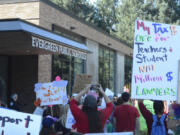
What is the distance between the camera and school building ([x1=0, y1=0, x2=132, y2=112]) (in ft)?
30.5

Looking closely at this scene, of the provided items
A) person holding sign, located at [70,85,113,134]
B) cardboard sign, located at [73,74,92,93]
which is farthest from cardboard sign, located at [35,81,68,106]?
person holding sign, located at [70,85,113,134]

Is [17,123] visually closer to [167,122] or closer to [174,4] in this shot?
[167,122]

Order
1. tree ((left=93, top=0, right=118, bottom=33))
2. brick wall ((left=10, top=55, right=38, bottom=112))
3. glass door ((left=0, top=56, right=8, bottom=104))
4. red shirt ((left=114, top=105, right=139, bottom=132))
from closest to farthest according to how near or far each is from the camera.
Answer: red shirt ((left=114, top=105, right=139, bottom=132))
glass door ((left=0, top=56, right=8, bottom=104))
brick wall ((left=10, top=55, right=38, bottom=112))
tree ((left=93, top=0, right=118, bottom=33))

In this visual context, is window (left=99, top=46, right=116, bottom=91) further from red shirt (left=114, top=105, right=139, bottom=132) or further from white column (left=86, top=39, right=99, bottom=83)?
red shirt (left=114, top=105, right=139, bottom=132)

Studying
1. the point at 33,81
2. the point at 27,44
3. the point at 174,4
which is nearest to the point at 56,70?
the point at 33,81

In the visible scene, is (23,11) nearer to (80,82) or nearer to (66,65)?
Answer: (66,65)

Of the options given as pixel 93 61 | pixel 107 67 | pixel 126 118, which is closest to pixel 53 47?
pixel 126 118

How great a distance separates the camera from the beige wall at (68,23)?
13625mm

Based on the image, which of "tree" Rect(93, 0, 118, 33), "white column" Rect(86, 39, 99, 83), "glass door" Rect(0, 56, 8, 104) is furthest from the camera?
"tree" Rect(93, 0, 118, 33)

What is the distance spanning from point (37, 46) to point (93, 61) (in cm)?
1201

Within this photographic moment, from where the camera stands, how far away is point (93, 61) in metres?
20.9

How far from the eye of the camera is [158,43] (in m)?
4.75

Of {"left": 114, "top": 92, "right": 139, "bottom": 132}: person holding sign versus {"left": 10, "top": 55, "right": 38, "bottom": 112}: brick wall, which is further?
{"left": 10, "top": 55, "right": 38, "bottom": 112}: brick wall

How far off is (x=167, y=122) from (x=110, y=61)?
21.4 m
